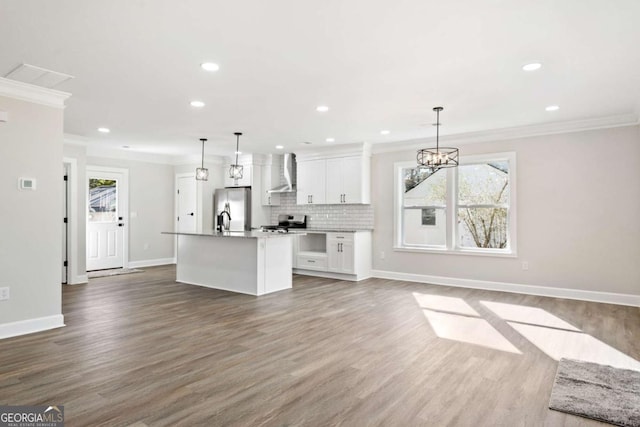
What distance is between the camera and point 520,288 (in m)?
6.02

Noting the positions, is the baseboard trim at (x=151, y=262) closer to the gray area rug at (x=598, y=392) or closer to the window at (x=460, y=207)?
the window at (x=460, y=207)

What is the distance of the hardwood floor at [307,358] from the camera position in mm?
2387

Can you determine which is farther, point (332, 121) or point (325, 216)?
point (325, 216)

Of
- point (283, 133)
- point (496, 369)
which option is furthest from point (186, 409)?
point (283, 133)

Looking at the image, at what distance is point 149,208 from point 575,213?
27.3ft

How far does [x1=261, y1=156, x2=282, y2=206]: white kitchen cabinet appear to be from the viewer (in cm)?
887

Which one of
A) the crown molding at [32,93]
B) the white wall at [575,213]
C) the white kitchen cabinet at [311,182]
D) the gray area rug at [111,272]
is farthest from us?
the white kitchen cabinet at [311,182]

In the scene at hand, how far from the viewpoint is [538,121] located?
559 centimetres

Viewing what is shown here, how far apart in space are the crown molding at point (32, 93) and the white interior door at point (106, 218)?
432 centimetres

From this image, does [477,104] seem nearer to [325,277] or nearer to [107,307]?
[325,277]

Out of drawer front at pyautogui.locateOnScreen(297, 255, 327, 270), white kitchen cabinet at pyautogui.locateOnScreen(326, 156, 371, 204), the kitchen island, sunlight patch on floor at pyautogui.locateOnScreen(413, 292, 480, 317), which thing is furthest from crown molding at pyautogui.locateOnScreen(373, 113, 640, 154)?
the kitchen island

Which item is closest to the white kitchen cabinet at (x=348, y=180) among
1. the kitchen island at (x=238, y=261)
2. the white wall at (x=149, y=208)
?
the kitchen island at (x=238, y=261)

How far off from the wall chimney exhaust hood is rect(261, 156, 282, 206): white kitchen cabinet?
251 millimetres

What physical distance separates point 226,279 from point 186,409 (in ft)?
12.6
